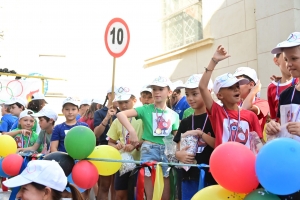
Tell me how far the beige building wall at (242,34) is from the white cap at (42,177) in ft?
22.7

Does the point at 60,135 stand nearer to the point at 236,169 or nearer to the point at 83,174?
the point at 83,174

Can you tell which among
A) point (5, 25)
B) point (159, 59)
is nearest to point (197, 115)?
point (159, 59)

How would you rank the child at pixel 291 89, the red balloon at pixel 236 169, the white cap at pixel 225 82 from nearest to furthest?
the red balloon at pixel 236 169 → the child at pixel 291 89 → the white cap at pixel 225 82

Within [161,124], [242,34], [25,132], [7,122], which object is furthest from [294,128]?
[242,34]

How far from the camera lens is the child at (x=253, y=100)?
5.10 metres

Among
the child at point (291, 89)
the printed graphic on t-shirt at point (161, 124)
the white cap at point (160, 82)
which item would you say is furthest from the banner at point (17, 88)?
the child at point (291, 89)

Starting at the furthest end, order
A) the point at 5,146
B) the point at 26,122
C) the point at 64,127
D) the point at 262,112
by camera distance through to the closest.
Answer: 1. the point at 26,122
2. the point at 64,127
3. the point at 5,146
4. the point at 262,112

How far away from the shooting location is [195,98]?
4.93 metres

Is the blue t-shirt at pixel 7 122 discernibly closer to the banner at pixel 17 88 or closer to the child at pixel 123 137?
the banner at pixel 17 88

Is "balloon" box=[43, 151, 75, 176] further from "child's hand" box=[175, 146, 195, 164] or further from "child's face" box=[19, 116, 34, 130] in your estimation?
"child's face" box=[19, 116, 34, 130]

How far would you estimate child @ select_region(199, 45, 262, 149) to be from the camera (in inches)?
164

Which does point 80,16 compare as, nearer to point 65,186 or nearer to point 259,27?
point 259,27

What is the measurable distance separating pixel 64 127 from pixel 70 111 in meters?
0.35

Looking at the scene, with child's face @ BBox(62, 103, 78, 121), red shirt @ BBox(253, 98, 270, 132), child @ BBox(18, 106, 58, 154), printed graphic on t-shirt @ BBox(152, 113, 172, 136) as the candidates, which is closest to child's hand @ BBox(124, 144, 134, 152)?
printed graphic on t-shirt @ BBox(152, 113, 172, 136)
